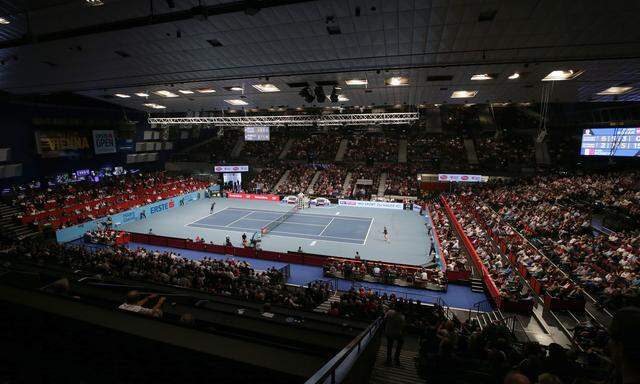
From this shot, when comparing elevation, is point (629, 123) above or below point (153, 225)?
above

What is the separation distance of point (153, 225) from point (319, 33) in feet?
74.6

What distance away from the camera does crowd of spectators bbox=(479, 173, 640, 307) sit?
40.9 ft

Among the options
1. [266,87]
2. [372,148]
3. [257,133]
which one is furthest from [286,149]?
[266,87]

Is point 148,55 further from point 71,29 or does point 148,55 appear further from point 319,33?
point 319,33

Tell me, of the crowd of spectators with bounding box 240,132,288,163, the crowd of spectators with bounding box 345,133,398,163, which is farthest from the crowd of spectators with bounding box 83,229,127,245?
the crowd of spectators with bounding box 345,133,398,163

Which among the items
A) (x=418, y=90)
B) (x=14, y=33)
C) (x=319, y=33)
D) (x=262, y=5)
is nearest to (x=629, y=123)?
(x=418, y=90)

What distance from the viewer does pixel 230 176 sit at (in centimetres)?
4509

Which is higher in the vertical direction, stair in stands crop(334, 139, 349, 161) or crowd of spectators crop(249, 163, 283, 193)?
stair in stands crop(334, 139, 349, 161)

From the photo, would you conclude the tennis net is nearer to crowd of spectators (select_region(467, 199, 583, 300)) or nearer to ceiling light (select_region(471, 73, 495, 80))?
crowd of spectators (select_region(467, 199, 583, 300))

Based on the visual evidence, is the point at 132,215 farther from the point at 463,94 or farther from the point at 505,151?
the point at 505,151

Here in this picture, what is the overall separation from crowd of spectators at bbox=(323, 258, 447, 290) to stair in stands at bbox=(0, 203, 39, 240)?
2044cm

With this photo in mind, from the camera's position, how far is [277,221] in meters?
28.1

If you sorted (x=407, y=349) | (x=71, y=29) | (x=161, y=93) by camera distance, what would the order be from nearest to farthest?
(x=407, y=349)
(x=71, y=29)
(x=161, y=93)

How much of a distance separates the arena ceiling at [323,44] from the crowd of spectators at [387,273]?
10009mm
